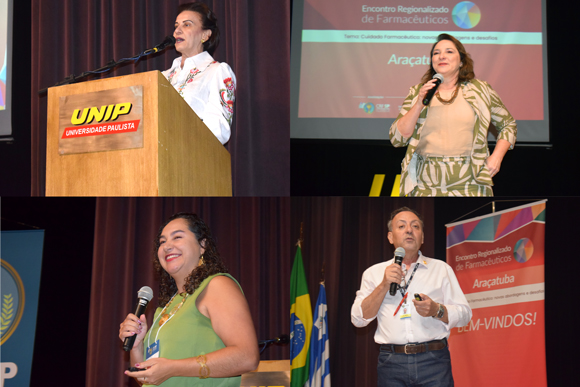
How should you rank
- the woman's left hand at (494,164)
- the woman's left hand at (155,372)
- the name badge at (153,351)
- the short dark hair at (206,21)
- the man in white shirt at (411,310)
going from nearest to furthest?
the woman's left hand at (155,372)
the name badge at (153,351)
the man in white shirt at (411,310)
the woman's left hand at (494,164)
the short dark hair at (206,21)

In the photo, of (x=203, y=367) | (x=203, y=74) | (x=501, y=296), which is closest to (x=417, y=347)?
(x=501, y=296)

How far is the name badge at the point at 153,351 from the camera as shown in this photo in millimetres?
1764

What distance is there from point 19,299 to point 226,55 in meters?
2.37

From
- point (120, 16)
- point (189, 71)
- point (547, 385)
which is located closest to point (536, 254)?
point (547, 385)

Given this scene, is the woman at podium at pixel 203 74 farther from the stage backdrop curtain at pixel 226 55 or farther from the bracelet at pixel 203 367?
the bracelet at pixel 203 367

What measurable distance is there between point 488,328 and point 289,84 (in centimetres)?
237

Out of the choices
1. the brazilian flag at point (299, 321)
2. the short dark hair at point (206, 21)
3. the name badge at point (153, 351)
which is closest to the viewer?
the name badge at point (153, 351)

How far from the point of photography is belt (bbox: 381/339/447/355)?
2105mm

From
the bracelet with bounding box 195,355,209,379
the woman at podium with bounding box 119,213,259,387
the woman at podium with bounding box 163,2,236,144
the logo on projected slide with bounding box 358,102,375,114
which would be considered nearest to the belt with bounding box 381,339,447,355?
the woman at podium with bounding box 119,213,259,387

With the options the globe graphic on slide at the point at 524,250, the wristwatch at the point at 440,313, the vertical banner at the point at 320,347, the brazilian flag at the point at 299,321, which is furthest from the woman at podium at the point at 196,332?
the globe graphic on slide at the point at 524,250

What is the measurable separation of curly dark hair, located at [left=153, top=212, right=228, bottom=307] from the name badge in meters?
0.17

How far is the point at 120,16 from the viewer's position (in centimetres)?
416

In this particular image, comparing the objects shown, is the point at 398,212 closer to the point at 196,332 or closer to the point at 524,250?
the point at 524,250

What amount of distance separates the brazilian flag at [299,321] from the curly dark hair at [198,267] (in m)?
0.35
